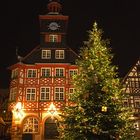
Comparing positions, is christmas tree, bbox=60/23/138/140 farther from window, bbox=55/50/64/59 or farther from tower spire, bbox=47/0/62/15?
tower spire, bbox=47/0/62/15

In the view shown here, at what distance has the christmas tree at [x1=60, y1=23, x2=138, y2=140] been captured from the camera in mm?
20516

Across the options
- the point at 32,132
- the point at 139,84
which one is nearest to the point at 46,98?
the point at 32,132

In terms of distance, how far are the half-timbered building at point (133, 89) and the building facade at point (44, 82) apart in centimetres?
691

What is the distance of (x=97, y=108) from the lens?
21.0 meters

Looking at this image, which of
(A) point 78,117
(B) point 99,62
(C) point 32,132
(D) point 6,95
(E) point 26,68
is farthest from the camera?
(D) point 6,95

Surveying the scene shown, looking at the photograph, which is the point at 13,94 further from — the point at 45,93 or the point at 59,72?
the point at 59,72

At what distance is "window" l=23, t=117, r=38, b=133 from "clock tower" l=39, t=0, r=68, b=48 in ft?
32.0

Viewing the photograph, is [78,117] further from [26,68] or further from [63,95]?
[26,68]

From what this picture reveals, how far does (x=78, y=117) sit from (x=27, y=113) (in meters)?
16.9

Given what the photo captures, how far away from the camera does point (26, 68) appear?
126 feet

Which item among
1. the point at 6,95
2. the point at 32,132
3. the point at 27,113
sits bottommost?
the point at 32,132

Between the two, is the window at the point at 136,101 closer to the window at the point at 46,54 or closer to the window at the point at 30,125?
the window at the point at 46,54

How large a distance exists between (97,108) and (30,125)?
17161mm

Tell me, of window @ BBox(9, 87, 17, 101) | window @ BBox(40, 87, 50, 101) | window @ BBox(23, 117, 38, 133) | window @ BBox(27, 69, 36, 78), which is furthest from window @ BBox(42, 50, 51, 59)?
window @ BBox(23, 117, 38, 133)
